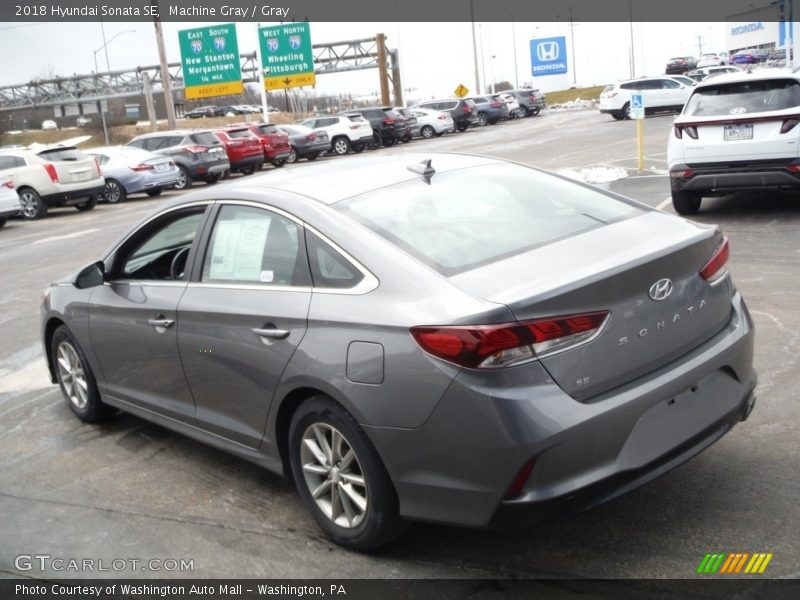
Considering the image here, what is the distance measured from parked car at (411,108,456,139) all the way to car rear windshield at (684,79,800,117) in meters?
34.4

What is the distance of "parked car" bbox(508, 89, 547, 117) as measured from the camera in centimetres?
5684

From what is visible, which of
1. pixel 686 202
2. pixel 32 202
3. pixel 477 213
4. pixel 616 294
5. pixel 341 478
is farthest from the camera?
pixel 32 202

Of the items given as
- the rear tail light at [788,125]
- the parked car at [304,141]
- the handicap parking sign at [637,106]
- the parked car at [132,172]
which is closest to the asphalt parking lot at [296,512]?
the rear tail light at [788,125]

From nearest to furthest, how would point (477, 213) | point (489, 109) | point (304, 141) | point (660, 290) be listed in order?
point (660, 290) < point (477, 213) < point (304, 141) < point (489, 109)

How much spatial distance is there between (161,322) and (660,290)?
255cm

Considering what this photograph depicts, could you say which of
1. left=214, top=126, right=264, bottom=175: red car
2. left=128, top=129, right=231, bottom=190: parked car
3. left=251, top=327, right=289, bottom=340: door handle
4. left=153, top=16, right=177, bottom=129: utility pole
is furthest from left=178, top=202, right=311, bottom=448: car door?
left=153, top=16, right=177, bottom=129: utility pole

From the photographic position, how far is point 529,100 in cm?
5731

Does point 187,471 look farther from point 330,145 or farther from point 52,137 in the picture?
point 52,137

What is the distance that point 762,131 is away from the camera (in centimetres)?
1048

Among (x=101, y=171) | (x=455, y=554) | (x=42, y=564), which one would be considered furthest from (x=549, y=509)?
(x=101, y=171)

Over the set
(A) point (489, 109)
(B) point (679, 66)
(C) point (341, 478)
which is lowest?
(C) point (341, 478)

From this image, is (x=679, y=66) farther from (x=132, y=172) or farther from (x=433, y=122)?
(x=132, y=172)

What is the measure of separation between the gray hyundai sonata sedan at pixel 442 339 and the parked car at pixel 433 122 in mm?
40707

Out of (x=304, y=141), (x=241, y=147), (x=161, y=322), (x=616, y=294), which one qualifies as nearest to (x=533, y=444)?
(x=616, y=294)
